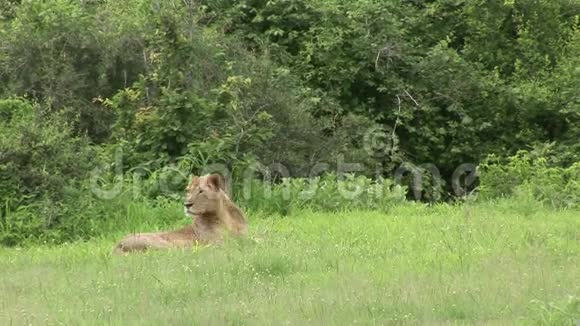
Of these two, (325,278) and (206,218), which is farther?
(206,218)

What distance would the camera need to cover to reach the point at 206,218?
1320 centimetres

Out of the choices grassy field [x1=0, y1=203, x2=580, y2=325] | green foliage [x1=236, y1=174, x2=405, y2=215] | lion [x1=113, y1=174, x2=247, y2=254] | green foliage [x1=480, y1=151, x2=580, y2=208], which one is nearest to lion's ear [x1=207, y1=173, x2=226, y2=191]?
lion [x1=113, y1=174, x2=247, y2=254]

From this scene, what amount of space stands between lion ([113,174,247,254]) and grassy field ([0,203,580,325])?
1.44 feet

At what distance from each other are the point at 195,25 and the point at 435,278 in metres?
11.7

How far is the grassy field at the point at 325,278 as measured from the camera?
8211 mm

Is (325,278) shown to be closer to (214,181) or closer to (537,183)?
(214,181)

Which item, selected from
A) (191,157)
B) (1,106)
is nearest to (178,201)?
(191,157)

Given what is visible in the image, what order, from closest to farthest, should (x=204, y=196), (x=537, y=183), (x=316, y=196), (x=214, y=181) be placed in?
(x=204, y=196), (x=214, y=181), (x=316, y=196), (x=537, y=183)

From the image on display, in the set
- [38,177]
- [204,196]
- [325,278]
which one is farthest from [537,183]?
[325,278]

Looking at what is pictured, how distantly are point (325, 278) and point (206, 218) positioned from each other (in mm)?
3751

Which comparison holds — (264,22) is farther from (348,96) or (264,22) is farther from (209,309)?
(209,309)

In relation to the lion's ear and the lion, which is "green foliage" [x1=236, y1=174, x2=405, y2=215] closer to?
the lion

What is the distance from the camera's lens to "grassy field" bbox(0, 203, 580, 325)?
8211 mm

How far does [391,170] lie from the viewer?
72.0 ft
